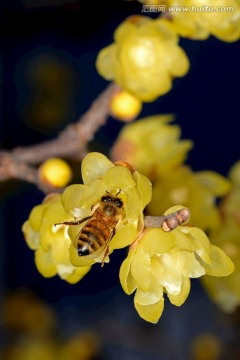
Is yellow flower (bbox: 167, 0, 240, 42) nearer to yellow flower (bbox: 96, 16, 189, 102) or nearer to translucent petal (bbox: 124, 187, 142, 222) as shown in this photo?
yellow flower (bbox: 96, 16, 189, 102)

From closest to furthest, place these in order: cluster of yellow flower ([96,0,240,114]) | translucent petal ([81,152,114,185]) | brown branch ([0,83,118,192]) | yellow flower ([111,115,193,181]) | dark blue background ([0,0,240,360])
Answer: translucent petal ([81,152,114,185]), cluster of yellow flower ([96,0,240,114]), brown branch ([0,83,118,192]), yellow flower ([111,115,193,181]), dark blue background ([0,0,240,360])

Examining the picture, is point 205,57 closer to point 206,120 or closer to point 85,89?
point 206,120

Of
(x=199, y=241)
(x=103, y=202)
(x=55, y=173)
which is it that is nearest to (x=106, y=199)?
(x=103, y=202)

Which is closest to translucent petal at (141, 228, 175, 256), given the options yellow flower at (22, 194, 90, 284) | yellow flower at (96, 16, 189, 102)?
yellow flower at (22, 194, 90, 284)

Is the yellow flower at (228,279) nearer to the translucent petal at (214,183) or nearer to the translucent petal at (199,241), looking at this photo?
the translucent petal at (214,183)

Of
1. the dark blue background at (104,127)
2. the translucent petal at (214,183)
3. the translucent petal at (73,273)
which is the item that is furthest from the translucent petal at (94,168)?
the dark blue background at (104,127)

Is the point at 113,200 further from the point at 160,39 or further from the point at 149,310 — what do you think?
the point at 160,39
